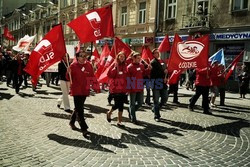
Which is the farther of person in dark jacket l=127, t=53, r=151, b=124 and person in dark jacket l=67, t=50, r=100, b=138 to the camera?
person in dark jacket l=127, t=53, r=151, b=124

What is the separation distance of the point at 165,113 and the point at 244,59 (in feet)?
35.9

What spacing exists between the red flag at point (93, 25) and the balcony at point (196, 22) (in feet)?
40.7

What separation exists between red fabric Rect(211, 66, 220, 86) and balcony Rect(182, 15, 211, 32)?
9.60m

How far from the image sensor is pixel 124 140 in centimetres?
568

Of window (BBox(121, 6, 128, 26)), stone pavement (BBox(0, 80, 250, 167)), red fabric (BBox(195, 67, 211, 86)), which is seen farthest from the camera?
window (BBox(121, 6, 128, 26))

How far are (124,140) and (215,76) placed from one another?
5.82m

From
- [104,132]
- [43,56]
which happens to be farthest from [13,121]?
[104,132]

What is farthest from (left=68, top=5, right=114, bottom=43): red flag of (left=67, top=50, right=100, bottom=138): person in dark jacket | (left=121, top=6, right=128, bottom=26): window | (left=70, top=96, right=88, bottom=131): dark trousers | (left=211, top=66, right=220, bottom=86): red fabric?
(left=121, top=6, right=128, bottom=26): window

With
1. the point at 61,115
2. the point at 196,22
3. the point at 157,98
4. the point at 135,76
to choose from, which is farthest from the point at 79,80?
the point at 196,22

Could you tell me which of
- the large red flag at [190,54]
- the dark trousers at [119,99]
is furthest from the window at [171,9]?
the dark trousers at [119,99]

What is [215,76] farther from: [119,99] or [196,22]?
[196,22]

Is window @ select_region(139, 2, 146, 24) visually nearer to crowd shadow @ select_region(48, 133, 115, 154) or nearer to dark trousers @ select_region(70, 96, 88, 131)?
dark trousers @ select_region(70, 96, 88, 131)

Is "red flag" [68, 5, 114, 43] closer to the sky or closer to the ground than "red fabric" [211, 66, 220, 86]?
closer to the sky

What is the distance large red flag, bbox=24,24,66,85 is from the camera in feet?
22.9
